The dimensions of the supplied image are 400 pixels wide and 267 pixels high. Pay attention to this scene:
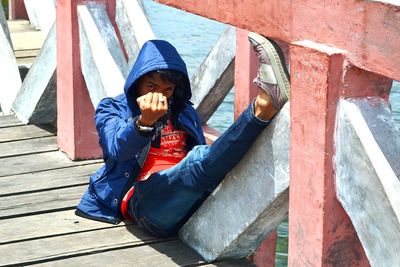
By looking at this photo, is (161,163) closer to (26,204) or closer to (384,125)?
(26,204)

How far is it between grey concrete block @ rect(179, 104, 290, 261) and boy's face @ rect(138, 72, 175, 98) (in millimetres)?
425

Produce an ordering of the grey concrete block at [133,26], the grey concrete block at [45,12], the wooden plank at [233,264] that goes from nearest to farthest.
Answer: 1. the wooden plank at [233,264]
2. the grey concrete block at [133,26]
3. the grey concrete block at [45,12]

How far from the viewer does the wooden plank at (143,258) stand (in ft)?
11.8

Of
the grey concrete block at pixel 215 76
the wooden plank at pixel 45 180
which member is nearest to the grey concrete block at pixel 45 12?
the grey concrete block at pixel 215 76

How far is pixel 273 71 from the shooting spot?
10.2 ft

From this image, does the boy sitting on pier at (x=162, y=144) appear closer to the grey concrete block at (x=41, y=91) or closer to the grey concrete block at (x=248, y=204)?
the grey concrete block at (x=248, y=204)

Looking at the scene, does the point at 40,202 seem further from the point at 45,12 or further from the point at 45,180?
the point at 45,12

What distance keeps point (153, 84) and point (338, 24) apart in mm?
1155

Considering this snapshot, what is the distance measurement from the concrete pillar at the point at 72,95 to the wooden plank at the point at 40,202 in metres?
0.41

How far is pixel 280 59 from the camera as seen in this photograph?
3139 millimetres

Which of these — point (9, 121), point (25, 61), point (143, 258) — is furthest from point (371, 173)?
point (25, 61)

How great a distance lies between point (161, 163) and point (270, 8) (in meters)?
1.06

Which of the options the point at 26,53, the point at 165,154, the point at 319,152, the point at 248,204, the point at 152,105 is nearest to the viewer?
the point at 319,152

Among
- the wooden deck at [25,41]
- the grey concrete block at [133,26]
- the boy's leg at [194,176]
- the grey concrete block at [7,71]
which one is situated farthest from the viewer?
the wooden deck at [25,41]
